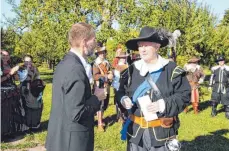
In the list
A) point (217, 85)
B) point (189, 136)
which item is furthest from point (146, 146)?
point (217, 85)

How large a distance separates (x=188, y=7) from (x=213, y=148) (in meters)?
11.4

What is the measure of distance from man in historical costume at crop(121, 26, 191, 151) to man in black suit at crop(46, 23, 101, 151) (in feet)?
2.11

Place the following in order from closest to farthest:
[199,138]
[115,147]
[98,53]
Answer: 1. [115,147]
2. [199,138]
3. [98,53]

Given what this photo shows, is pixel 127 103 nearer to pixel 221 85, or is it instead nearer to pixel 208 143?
pixel 208 143

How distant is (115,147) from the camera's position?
6.73 m

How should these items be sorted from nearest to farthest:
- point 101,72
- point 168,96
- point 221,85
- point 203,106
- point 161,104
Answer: point 161,104
point 168,96
point 101,72
point 221,85
point 203,106

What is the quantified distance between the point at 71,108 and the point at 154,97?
1038 millimetres

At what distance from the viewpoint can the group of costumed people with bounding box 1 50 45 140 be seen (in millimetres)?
7203

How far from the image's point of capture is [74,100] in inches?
116

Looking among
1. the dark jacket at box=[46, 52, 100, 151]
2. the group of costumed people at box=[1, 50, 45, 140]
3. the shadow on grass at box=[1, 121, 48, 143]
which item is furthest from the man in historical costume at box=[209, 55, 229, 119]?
the dark jacket at box=[46, 52, 100, 151]

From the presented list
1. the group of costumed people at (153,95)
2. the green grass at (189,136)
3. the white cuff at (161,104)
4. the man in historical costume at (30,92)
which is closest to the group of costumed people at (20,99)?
the man in historical costume at (30,92)

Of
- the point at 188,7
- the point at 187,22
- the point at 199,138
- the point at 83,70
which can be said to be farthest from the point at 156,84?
the point at 188,7

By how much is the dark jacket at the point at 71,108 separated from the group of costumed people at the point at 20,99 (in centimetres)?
428

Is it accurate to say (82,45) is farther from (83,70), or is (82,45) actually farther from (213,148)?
(213,148)
